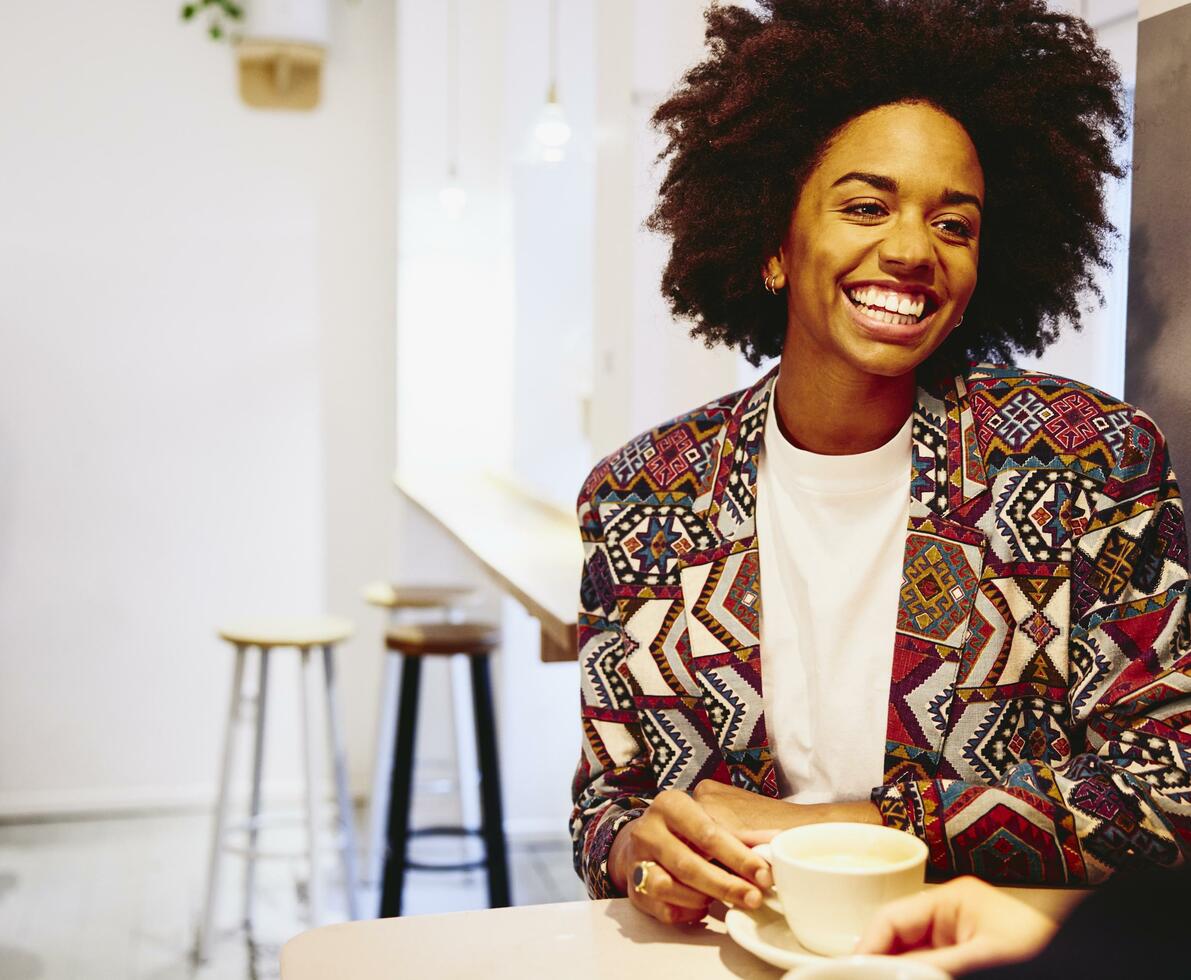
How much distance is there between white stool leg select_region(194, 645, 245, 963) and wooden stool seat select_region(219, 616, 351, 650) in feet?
0.15

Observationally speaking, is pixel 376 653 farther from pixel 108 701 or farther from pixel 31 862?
pixel 31 862

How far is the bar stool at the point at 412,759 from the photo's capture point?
117 inches

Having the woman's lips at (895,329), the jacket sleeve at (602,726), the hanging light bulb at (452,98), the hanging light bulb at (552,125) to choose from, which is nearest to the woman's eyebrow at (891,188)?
the woman's lips at (895,329)

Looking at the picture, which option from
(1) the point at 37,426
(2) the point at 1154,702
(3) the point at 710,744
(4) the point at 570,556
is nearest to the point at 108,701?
(1) the point at 37,426

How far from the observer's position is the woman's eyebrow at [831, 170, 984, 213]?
4.17ft

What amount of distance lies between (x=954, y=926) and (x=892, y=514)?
0.59 metres

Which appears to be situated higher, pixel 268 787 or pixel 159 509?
pixel 159 509

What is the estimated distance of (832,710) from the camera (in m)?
1.26

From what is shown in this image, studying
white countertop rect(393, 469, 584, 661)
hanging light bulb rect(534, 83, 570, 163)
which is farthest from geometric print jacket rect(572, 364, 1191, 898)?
hanging light bulb rect(534, 83, 570, 163)

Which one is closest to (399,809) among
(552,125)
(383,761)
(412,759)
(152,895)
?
(412,759)

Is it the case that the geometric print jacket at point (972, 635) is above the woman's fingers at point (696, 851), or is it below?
above

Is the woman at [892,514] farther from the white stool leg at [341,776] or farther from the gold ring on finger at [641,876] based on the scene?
the white stool leg at [341,776]

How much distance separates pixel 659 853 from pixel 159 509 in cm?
406

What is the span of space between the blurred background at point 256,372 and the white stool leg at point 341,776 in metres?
0.51
